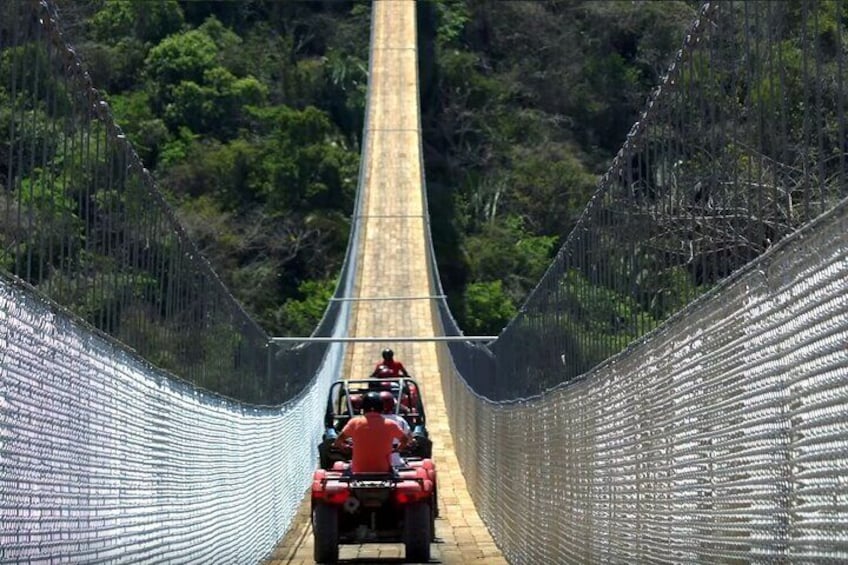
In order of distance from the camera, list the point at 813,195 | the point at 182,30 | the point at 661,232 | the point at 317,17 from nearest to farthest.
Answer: the point at 813,195 < the point at 661,232 < the point at 182,30 < the point at 317,17

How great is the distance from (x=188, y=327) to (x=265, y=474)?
500cm

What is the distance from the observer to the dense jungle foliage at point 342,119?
66.1 meters

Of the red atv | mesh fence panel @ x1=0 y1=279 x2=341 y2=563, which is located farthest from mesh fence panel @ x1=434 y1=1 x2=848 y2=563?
the red atv

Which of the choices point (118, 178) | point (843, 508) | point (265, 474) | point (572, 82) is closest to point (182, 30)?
point (572, 82)

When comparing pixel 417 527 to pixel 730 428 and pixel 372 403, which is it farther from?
pixel 730 428

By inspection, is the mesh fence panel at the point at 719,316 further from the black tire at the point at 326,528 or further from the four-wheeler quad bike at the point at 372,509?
the black tire at the point at 326,528

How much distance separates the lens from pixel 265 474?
1764 centimetres

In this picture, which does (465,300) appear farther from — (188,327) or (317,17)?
(188,327)

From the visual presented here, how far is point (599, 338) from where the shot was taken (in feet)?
35.1

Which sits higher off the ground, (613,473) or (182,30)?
(182,30)

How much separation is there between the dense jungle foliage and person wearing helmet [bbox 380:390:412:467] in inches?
1474

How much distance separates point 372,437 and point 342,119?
6547 centimetres

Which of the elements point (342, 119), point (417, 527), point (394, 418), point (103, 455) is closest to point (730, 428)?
point (103, 455)

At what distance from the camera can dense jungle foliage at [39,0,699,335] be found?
217 ft
